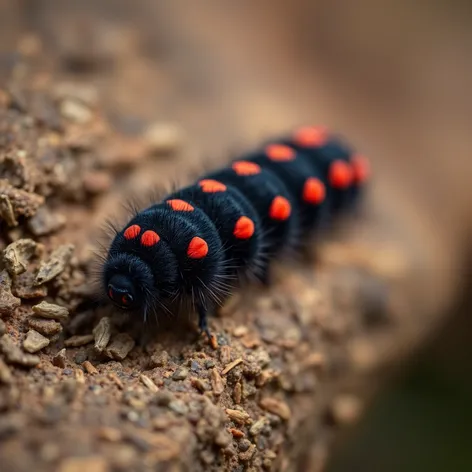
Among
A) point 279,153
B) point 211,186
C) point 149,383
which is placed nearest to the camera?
point 149,383

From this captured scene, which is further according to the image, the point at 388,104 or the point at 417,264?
the point at 388,104

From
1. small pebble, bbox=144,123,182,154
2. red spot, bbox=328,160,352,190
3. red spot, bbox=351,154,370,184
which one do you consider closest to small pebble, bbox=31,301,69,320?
small pebble, bbox=144,123,182,154

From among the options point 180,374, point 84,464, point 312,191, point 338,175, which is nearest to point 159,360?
point 180,374

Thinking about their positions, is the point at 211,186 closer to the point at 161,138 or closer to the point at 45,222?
the point at 45,222

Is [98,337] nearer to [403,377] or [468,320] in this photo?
[403,377]

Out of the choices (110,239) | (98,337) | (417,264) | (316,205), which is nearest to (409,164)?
(417,264)

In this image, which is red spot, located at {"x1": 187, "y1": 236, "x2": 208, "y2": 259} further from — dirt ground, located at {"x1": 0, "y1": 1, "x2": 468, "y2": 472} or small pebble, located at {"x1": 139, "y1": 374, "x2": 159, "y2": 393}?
small pebble, located at {"x1": 139, "y1": 374, "x2": 159, "y2": 393}

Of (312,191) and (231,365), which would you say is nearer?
(231,365)
